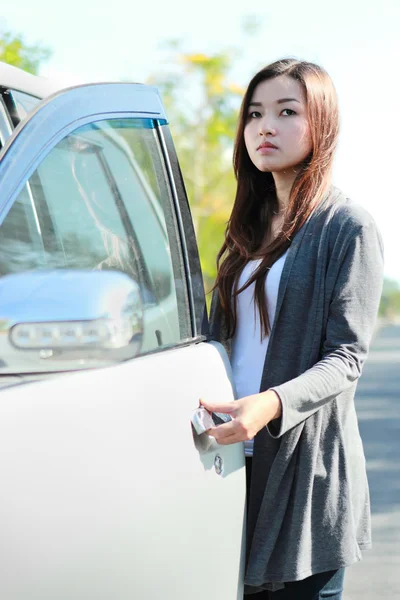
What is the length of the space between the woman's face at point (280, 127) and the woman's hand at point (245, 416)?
2.09ft

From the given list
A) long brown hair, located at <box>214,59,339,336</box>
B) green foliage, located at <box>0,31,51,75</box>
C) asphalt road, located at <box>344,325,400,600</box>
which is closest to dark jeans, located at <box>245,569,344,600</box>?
long brown hair, located at <box>214,59,339,336</box>

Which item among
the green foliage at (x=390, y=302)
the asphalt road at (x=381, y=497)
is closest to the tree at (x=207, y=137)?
the asphalt road at (x=381, y=497)

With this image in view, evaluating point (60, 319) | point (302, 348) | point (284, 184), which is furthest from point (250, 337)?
point (60, 319)

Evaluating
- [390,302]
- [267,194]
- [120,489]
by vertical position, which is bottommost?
[390,302]

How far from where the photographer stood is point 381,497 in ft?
23.0

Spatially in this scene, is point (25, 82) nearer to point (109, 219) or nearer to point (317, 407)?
point (109, 219)

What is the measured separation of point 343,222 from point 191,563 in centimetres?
80

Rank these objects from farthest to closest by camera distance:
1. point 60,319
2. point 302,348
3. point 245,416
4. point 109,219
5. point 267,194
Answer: point 267,194, point 302,348, point 109,219, point 245,416, point 60,319

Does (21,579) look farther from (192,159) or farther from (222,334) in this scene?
(192,159)

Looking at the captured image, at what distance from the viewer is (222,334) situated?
2492 mm

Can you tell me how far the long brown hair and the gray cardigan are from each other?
0.27 feet

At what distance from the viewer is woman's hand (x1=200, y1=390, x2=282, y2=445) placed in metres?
2.00

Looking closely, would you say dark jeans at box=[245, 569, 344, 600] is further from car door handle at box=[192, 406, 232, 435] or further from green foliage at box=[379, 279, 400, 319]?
green foliage at box=[379, 279, 400, 319]

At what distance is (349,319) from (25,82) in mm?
864
